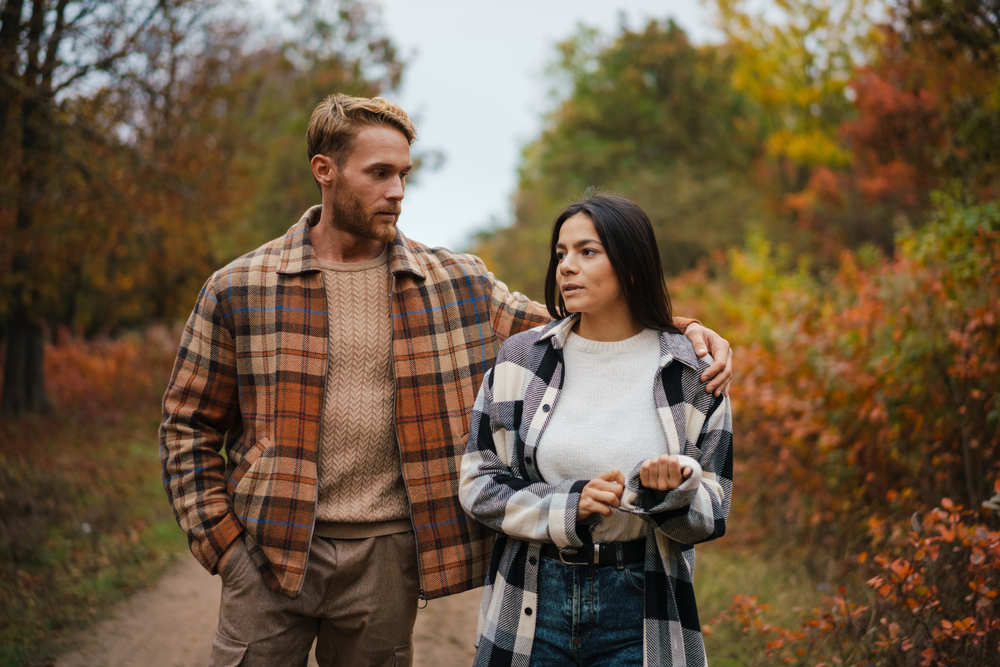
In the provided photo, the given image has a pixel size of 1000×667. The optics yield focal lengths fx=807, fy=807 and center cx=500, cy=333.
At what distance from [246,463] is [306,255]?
79cm

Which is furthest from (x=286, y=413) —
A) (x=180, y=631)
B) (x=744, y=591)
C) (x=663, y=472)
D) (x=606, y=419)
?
(x=744, y=591)

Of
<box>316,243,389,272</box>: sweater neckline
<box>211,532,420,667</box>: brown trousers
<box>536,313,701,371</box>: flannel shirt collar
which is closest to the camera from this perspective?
<box>536,313,701,371</box>: flannel shirt collar

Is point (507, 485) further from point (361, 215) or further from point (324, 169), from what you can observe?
point (324, 169)

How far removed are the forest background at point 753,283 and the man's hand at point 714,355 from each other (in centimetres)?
153

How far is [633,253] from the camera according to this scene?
2.62 metres

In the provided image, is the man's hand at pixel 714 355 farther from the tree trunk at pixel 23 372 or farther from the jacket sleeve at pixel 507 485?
the tree trunk at pixel 23 372

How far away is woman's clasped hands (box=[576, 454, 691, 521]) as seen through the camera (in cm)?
219

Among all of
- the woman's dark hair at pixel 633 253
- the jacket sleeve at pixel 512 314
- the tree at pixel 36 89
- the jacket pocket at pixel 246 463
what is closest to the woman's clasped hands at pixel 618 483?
the woman's dark hair at pixel 633 253

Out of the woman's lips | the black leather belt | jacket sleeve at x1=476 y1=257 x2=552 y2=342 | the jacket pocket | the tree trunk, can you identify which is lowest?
the tree trunk

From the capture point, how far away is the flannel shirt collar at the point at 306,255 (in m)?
2.99

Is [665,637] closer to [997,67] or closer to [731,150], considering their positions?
[997,67]

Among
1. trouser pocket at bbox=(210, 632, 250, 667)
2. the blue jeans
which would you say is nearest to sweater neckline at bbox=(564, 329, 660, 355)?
the blue jeans

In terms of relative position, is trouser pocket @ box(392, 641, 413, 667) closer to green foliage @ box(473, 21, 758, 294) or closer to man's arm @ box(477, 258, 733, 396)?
man's arm @ box(477, 258, 733, 396)

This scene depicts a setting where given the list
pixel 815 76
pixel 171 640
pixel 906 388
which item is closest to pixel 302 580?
pixel 171 640
